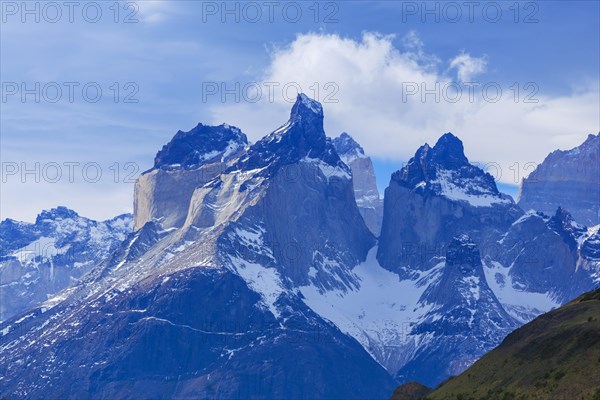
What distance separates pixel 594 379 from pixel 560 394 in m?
5.51

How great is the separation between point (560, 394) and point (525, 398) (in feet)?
30.0

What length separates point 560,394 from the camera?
19075 centimetres

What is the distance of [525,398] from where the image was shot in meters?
199

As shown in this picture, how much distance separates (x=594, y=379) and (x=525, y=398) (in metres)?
13.6

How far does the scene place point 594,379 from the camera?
18900 centimetres
